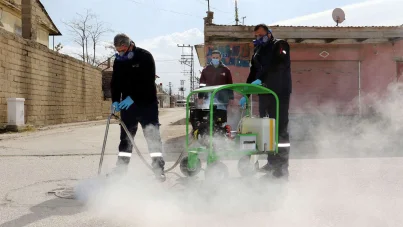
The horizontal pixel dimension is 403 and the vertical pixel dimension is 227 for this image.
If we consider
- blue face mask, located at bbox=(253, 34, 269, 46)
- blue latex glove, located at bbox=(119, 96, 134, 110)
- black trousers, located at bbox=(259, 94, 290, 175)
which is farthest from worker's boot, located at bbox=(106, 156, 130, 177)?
blue face mask, located at bbox=(253, 34, 269, 46)

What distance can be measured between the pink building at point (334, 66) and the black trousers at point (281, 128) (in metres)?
8.16

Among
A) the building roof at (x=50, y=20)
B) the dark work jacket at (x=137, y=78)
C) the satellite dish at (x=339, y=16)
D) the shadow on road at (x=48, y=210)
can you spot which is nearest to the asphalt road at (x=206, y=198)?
the shadow on road at (x=48, y=210)

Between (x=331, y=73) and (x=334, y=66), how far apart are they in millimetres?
266

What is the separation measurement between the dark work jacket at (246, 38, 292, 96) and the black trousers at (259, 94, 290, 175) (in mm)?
136

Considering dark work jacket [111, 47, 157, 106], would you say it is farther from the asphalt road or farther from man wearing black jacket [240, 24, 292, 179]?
man wearing black jacket [240, 24, 292, 179]

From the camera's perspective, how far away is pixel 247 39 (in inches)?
516

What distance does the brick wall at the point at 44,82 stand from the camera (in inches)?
512

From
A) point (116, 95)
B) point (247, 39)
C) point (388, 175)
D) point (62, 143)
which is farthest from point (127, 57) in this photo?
point (247, 39)

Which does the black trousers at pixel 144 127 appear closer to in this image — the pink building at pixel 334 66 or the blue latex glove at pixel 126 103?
the blue latex glove at pixel 126 103

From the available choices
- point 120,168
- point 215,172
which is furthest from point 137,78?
point 215,172

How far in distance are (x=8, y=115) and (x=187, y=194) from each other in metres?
10.8

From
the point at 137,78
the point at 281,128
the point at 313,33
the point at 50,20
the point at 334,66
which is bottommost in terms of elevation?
the point at 281,128

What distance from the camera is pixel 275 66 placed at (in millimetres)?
5000

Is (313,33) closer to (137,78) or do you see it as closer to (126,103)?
(137,78)
